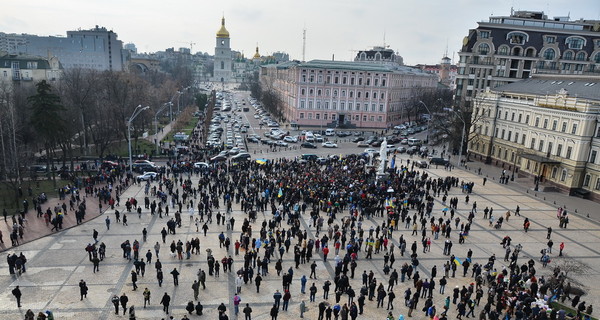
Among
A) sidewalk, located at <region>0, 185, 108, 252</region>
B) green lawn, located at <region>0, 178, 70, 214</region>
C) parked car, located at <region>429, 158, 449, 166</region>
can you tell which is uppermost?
parked car, located at <region>429, 158, 449, 166</region>

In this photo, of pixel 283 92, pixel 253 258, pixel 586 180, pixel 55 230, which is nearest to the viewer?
pixel 253 258

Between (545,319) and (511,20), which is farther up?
(511,20)

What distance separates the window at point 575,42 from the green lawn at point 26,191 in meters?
74.4

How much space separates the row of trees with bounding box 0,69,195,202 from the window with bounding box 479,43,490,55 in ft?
176

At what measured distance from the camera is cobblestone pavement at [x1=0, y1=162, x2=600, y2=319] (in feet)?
59.7

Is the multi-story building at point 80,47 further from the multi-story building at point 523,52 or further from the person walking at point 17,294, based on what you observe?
the person walking at point 17,294

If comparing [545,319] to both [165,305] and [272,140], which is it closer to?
[165,305]

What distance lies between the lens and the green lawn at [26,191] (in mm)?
31562

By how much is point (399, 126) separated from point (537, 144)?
3766 centimetres

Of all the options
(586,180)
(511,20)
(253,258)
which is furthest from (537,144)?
(253,258)

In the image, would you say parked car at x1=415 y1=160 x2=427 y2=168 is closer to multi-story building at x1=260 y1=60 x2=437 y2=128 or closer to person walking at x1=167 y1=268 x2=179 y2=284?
multi-story building at x1=260 y1=60 x2=437 y2=128

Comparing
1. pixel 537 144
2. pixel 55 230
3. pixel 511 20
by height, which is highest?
pixel 511 20

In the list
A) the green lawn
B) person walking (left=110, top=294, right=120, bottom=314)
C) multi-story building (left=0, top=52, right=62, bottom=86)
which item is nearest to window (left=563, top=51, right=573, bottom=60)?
the green lawn

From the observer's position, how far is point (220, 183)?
36.6m
